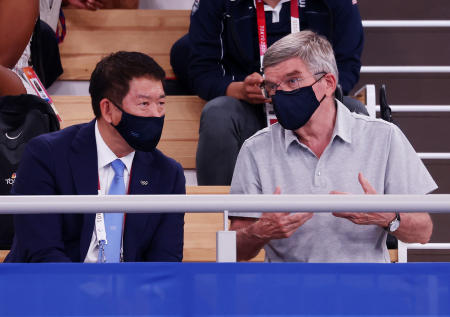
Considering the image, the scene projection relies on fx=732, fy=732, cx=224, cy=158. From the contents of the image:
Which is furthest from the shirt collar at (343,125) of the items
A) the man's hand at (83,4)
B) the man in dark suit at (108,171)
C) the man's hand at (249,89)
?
the man's hand at (83,4)

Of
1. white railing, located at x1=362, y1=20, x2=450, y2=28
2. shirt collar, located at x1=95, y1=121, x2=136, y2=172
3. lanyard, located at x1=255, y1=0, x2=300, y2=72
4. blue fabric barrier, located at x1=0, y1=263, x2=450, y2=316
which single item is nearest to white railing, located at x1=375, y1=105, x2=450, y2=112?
white railing, located at x1=362, y1=20, x2=450, y2=28

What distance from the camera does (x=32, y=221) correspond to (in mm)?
2020

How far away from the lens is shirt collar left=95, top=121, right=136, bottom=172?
2.14 meters

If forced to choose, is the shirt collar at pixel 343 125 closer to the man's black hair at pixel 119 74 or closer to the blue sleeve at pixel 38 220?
the man's black hair at pixel 119 74

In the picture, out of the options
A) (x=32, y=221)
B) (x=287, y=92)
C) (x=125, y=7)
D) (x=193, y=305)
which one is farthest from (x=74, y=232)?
(x=125, y=7)

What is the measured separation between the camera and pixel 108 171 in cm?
Answer: 215

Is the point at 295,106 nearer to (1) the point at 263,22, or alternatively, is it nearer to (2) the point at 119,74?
(2) the point at 119,74

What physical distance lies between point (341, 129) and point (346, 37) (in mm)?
1135

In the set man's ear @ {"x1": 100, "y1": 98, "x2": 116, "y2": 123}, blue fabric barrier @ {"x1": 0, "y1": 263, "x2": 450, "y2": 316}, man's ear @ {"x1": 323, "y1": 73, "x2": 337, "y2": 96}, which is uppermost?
man's ear @ {"x1": 323, "y1": 73, "x2": 337, "y2": 96}

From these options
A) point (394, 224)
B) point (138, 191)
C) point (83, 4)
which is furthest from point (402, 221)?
point (83, 4)

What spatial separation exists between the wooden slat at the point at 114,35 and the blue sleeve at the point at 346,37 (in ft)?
2.99

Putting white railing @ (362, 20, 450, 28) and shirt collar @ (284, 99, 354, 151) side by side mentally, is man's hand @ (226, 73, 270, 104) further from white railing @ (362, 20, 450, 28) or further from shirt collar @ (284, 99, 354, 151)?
white railing @ (362, 20, 450, 28)

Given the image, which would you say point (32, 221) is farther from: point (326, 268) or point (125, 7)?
point (125, 7)

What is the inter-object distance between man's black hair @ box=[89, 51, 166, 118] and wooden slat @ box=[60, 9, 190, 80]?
135cm
